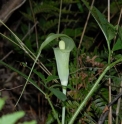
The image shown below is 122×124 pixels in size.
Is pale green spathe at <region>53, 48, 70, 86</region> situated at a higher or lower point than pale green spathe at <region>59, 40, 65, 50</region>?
lower

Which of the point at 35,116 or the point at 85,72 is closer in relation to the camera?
the point at 85,72

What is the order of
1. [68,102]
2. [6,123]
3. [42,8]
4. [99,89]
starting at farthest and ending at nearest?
[42,8] < [99,89] < [68,102] < [6,123]

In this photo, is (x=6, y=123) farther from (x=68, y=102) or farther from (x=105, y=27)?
(x=68, y=102)

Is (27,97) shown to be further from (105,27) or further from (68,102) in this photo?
(105,27)

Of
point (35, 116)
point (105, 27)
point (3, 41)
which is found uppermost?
point (105, 27)

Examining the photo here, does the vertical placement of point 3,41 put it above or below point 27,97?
above

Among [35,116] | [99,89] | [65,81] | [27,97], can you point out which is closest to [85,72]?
[99,89]

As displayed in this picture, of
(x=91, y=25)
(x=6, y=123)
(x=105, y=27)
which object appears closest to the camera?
(x=6, y=123)

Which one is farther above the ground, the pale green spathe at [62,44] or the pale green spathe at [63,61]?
the pale green spathe at [62,44]

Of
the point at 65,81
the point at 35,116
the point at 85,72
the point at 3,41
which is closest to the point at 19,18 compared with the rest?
the point at 3,41
